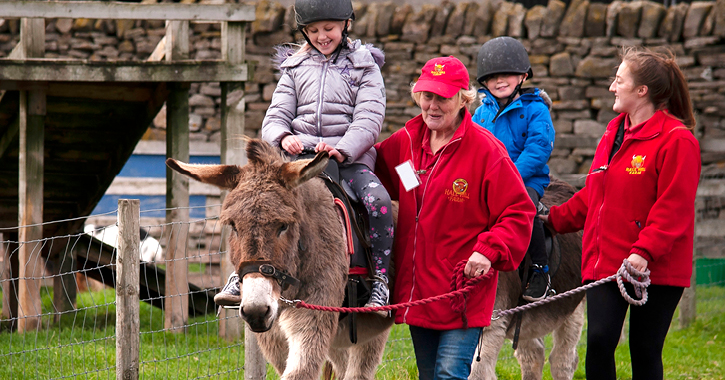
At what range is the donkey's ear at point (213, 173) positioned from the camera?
3.16m

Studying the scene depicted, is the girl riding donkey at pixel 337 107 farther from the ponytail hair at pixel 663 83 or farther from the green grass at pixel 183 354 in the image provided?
the green grass at pixel 183 354

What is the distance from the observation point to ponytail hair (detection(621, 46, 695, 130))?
339cm

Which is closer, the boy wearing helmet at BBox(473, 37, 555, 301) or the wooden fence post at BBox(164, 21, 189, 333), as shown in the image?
the boy wearing helmet at BBox(473, 37, 555, 301)

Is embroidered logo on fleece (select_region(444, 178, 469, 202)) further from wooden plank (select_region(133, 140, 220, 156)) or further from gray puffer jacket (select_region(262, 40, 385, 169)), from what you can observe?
wooden plank (select_region(133, 140, 220, 156))

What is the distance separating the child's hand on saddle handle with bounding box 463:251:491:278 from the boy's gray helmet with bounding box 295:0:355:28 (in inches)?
58.8

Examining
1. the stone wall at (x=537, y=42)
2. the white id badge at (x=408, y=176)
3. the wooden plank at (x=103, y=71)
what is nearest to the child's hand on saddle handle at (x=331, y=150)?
the white id badge at (x=408, y=176)

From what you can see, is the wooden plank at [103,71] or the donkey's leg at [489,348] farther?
the wooden plank at [103,71]

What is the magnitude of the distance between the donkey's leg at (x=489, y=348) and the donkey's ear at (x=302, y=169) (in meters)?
1.75

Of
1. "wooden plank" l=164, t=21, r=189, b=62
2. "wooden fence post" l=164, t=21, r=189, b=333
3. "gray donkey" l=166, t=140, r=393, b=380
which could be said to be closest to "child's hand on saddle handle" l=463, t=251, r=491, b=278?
"gray donkey" l=166, t=140, r=393, b=380

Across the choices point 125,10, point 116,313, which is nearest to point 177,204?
point 125,10

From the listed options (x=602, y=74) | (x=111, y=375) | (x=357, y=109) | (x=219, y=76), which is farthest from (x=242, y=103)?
(x=602, y=74)

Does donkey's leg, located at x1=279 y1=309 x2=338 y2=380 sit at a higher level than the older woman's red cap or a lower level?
lower

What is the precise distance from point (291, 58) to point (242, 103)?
10.2 feet

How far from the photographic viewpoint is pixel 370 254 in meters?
3.64
